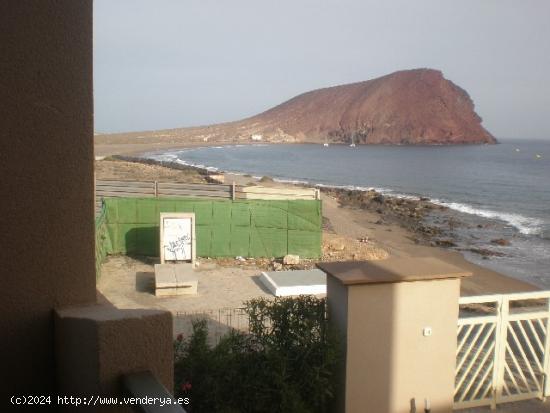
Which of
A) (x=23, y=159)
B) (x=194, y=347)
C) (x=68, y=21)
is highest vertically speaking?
(x=68, y=21)

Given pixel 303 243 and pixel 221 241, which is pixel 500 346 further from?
pixel 221 241

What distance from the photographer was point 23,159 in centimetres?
246

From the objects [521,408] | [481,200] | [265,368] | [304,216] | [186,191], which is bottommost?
[481,200]

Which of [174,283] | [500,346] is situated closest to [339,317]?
[500,346]

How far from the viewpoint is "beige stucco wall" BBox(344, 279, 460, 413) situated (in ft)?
22.0

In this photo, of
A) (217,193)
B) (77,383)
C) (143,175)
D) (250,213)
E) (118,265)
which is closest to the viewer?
(77,383)

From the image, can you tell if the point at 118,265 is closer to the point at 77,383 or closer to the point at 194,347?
the point at 194,347

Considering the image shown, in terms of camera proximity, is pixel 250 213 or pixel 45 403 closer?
pixel 45 403

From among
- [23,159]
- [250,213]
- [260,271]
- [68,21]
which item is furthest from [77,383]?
[250,213]

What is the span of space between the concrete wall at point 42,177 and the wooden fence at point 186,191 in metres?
18.6

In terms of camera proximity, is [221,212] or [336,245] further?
[336,245]

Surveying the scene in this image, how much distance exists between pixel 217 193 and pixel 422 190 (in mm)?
47146

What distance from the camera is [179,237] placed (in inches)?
678

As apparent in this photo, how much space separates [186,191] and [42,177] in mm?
20446
